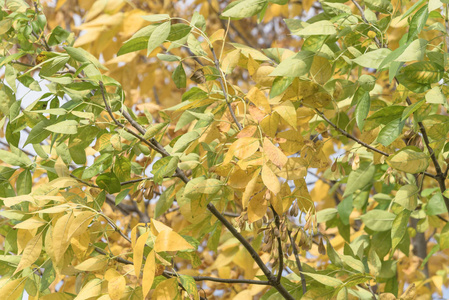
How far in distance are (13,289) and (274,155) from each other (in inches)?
21.8

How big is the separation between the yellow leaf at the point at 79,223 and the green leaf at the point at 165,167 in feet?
0.50

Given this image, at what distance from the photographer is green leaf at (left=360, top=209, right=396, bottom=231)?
129cm

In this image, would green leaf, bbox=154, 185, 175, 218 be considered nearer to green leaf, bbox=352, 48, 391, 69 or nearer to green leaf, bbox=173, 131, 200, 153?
green leaf, bbox=173, 131, 200, 153

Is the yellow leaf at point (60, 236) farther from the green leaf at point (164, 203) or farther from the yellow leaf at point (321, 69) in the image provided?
the yellow leaf at point (321, 69)

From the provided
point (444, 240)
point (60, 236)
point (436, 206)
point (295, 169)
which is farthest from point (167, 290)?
point (436, 206)

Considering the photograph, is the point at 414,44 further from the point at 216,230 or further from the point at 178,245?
the point at 216,230

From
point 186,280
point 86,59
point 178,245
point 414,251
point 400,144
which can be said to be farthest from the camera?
point 414,251

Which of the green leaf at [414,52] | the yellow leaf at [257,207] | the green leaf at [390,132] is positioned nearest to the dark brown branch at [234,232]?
the yellow leaf at [257,207]

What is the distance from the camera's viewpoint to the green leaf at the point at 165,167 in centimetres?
92

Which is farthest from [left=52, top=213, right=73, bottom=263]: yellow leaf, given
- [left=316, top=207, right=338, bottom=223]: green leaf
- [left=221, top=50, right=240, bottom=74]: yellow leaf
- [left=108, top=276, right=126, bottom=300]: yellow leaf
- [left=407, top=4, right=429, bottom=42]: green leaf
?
[left=316, top=207, right=338, bottom=223]: green leaf

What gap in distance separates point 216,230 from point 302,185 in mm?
303

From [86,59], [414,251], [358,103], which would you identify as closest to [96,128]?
[86,59]

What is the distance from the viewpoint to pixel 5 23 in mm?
1048

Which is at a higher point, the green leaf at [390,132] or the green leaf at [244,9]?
the green leaf at [244,9]
